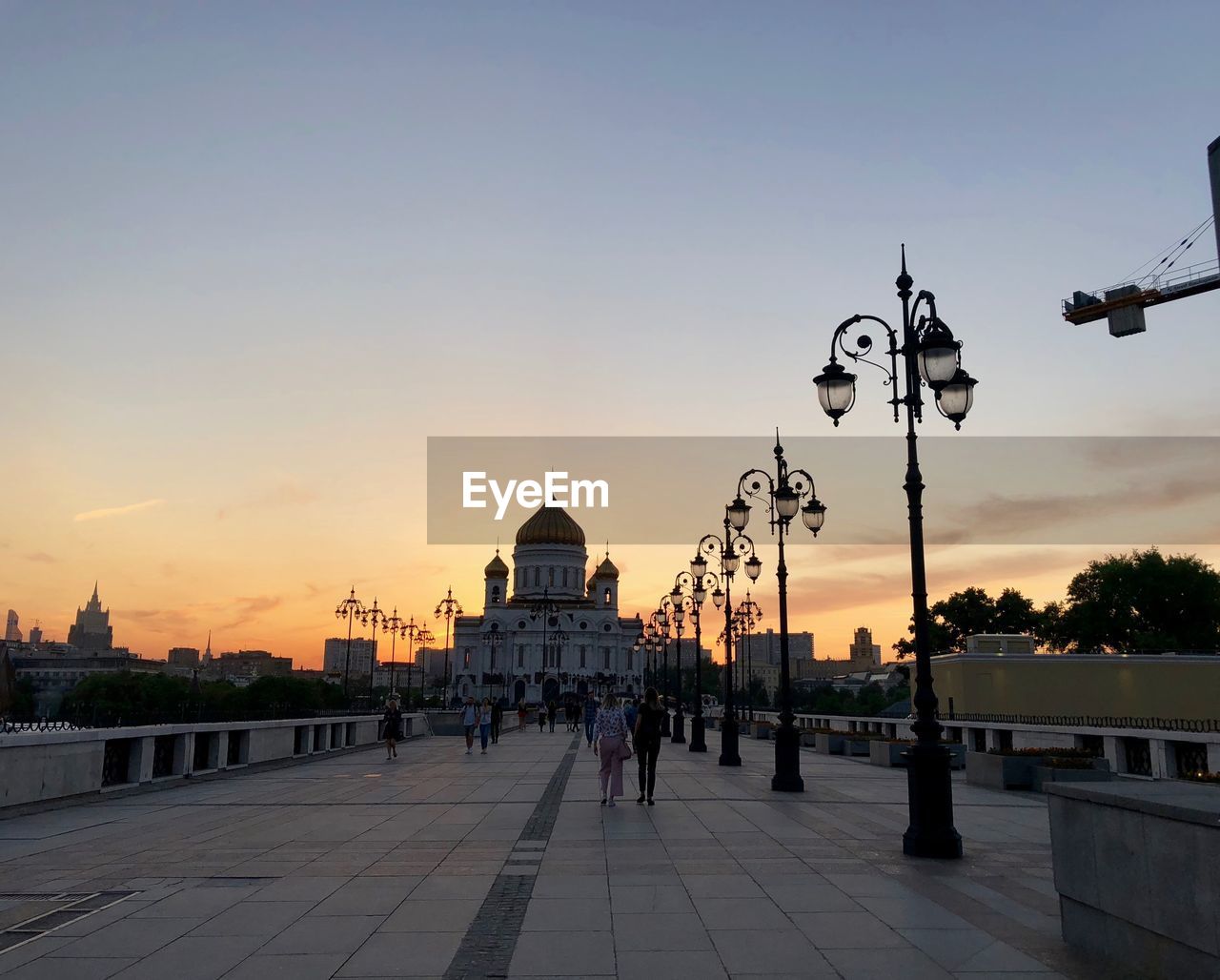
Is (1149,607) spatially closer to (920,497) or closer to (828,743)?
(828,743)

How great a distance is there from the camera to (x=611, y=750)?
15.4 metres

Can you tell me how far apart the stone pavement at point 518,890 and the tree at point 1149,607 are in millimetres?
63738

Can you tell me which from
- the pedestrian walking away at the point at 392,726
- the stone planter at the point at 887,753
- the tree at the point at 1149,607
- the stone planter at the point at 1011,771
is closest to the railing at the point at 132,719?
the pedestrian walking away at the point at 392,726

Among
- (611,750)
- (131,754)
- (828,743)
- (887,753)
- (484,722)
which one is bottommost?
(828,743)

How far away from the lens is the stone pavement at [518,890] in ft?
21.2

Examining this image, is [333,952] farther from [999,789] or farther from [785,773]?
[999,789]

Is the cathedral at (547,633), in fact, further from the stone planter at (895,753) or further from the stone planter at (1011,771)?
the stone planter at (1011,771)

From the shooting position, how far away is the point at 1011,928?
286 inches

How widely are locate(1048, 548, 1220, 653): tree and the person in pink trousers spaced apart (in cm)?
6302

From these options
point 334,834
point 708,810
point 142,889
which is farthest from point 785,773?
point 142,889

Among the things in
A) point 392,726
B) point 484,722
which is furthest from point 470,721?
point 392,726

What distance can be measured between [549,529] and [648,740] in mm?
114062

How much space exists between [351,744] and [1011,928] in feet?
96.3

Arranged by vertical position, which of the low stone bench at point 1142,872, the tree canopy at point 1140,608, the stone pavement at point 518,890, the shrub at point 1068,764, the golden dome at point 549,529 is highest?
the golden dome at point 549,529
